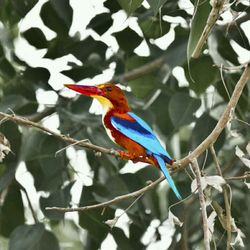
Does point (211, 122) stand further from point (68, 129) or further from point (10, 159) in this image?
point (10, 159)

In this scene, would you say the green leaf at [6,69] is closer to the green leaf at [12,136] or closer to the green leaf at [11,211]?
the green leaf at [12,136]

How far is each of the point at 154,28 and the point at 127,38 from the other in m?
0.13

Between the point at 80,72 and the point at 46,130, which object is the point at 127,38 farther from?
the point at 46,130

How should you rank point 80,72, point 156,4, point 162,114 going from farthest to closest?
1. point 162,114
2. point 80,72
3. point 156,4

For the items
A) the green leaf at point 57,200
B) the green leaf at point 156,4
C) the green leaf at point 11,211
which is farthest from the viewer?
the green leaf at point 11,211

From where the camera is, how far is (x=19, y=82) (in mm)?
3027

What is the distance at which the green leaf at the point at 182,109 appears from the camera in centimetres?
279

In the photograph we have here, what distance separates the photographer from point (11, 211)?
119 inches

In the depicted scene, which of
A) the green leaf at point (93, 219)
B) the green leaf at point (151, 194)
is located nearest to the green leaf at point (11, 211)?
the green leaf at point (93, 219)

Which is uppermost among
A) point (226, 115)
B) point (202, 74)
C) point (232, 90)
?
point (226, 115)

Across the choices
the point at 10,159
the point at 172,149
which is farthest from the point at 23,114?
the point at 172,149

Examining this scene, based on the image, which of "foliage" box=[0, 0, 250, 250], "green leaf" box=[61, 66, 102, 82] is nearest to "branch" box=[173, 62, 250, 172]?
"foliage" box=[0, 0, 250, 250]

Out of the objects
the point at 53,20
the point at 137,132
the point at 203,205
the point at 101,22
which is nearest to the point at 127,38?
the point at 101,22

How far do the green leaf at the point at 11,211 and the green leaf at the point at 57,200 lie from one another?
0.19m
